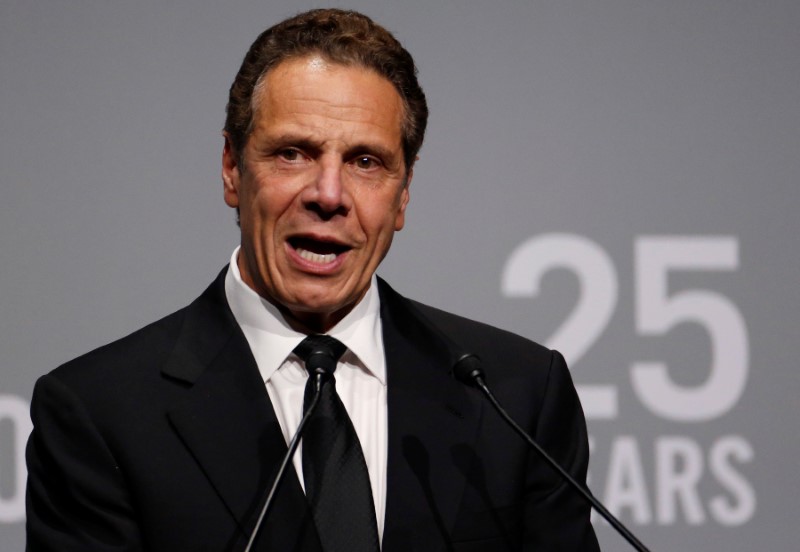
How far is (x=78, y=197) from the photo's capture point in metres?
2.44

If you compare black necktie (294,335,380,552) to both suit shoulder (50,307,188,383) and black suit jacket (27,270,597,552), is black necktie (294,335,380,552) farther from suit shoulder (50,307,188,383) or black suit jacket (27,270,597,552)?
suit shoulder (50,307,188,383)

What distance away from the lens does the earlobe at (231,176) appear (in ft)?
5.72

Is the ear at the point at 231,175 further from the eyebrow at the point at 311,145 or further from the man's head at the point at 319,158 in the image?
the eyebrow at the point at 311,145

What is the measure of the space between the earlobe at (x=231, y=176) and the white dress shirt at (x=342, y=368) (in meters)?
0.11

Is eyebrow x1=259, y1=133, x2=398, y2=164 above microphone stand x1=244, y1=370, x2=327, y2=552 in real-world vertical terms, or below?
above

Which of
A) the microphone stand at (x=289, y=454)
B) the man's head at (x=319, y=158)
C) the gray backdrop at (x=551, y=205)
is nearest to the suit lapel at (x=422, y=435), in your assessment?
the man's head at (x=319, y=158)

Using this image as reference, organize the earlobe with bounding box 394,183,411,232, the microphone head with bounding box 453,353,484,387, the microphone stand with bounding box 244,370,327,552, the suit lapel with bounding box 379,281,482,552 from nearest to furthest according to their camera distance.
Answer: the microphone stand with bounding box 244,370,327,552 < the microphone head with bounding box 453,353,484,387 < the suit lapel with bounding box 379,281,482,552 < the earlobe with bounding box 394,183,411,232

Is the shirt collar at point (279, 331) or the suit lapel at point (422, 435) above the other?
the shirt collar at point (279, 331)

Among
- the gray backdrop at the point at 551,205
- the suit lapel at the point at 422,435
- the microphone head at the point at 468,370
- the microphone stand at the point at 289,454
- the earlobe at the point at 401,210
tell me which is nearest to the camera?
the microphone stand at the point at 289,454

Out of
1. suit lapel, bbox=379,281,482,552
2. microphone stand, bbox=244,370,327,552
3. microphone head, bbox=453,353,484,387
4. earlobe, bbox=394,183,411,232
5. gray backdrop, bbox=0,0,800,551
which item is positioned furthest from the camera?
gray backdrop, bbox=0,0,800,551

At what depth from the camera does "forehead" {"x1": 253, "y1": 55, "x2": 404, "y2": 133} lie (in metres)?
1.61

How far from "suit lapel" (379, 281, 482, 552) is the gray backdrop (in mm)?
751

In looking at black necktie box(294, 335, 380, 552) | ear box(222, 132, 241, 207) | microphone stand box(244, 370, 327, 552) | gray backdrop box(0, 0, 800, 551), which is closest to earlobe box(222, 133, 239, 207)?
ear box(222, 132, 241, 207)

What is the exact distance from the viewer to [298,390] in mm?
1649
